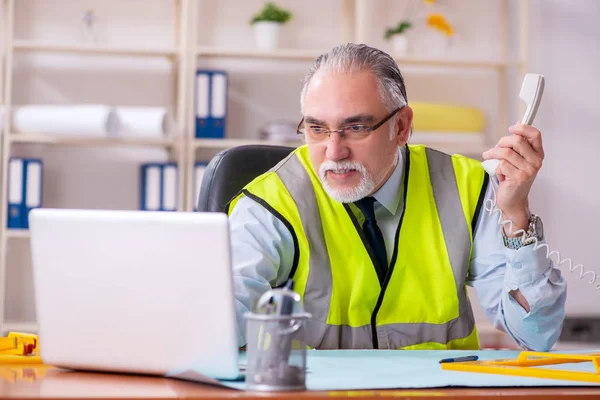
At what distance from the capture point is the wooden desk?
1.00 m

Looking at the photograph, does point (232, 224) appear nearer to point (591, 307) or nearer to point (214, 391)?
point (214, 391)

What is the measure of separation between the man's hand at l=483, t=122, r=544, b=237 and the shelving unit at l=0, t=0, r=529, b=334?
1.98 meters

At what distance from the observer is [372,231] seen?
188cm

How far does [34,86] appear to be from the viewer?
12.2 ft

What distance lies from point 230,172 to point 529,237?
0.69 metres

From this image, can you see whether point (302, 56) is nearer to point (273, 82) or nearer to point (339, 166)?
point (273, 82)

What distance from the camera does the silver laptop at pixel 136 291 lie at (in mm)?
1114

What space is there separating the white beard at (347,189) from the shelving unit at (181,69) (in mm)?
1751

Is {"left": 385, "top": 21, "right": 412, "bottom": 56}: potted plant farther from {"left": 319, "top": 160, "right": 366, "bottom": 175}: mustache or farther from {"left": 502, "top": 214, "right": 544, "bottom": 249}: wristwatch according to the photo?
{"left": 502, "top": 214, "right": 544, "bottom": 249}: wristwatch

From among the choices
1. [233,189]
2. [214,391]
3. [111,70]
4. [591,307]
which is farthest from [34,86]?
[214,391]

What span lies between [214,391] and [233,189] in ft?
3.23

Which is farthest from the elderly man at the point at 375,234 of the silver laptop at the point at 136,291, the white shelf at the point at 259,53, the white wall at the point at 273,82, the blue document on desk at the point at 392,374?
the white wall at the point at 273,82

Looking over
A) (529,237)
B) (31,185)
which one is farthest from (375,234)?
(31,185)

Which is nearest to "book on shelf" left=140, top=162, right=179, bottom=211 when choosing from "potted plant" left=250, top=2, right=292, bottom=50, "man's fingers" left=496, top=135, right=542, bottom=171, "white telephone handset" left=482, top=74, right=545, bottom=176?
"potted plant" left=250, top=2, right=292, bottom=50
